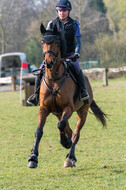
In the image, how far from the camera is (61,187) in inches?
210

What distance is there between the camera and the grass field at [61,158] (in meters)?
5.54

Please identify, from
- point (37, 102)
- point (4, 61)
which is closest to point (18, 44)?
point (4, 61)

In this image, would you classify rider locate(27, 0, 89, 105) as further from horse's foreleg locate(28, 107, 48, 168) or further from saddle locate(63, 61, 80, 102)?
horse's foreleg locate(28, 107, 48, 168)

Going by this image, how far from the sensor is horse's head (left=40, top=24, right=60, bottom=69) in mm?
5848

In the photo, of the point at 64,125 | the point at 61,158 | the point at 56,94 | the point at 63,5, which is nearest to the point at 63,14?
the point at 63,5

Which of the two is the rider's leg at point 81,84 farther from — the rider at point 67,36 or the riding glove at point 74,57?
the riding glove at point 74,57

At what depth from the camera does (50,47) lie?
5.97m

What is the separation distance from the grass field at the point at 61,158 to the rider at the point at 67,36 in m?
1.29

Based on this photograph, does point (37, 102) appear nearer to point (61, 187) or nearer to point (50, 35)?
point (50, 35)

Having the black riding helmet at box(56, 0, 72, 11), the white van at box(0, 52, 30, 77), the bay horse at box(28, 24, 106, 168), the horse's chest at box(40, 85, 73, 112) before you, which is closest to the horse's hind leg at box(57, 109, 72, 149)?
the bay horse at box(28, 24, 106, 168)

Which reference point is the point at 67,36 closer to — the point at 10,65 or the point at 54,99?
the point at 54,99

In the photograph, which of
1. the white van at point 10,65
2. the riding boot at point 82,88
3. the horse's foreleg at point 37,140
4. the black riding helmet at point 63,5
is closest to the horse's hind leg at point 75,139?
the riding boot at point 82,88

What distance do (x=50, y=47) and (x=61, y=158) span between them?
8.26 feet

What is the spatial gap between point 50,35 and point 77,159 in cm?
265
